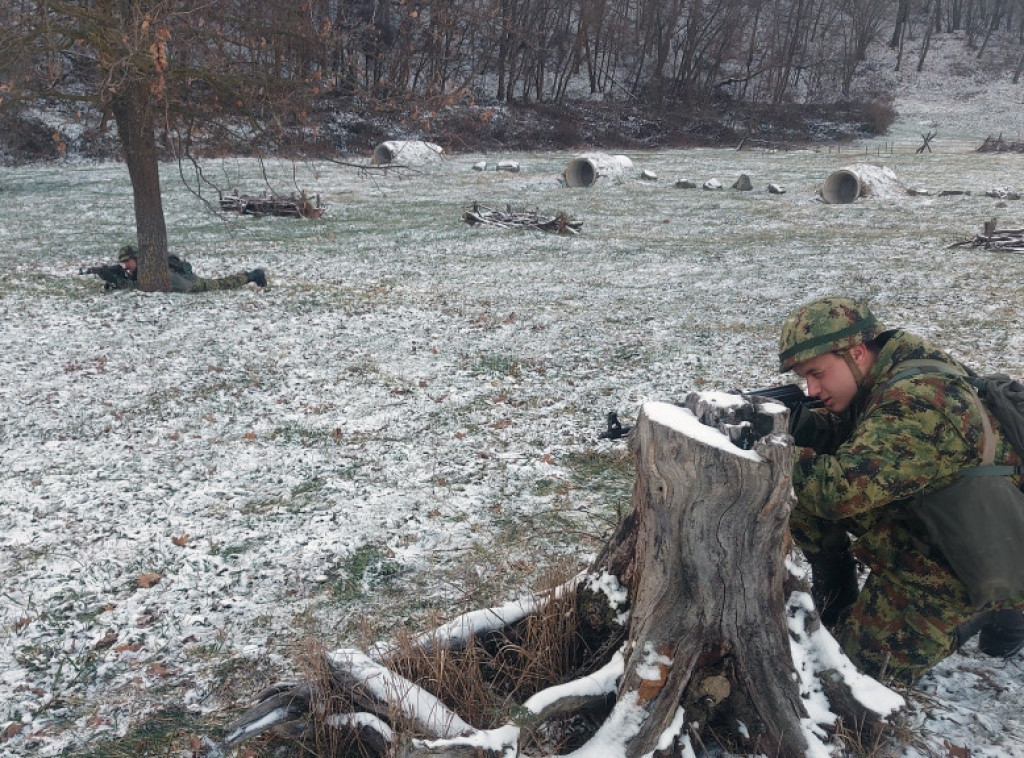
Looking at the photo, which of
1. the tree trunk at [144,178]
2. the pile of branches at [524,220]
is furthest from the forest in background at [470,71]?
the pile of branches at [524,220]

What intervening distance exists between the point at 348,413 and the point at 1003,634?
5.46m

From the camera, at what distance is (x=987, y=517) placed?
2746 mm

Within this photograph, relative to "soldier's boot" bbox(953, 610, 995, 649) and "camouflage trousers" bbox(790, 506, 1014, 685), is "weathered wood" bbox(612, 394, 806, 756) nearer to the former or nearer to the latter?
"camouflage trousers" bbox(790, 506, 1014, 685)

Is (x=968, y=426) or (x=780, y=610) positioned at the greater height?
(x=968, y=426)

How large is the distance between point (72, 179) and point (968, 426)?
1113 inches

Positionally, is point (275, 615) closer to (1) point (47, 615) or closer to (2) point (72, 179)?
(1) point (47, 615)

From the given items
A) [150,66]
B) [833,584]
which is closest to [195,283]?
[150,66]

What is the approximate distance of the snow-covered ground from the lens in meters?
3.90

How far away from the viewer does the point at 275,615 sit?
417 centimetres

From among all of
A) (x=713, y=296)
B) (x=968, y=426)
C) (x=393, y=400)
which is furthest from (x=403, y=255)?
(x=968, y=426)

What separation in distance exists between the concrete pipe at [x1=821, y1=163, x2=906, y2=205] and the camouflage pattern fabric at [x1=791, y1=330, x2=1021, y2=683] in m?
18.7

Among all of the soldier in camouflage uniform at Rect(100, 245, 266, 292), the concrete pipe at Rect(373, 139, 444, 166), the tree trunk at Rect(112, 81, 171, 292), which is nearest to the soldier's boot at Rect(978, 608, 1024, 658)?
the tree trunk at Rect(112, 81, 171, 292)

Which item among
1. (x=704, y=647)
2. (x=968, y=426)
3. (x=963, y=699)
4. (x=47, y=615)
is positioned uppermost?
(x=968, y=426)

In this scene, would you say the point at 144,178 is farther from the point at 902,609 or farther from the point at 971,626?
the point at 971,626
